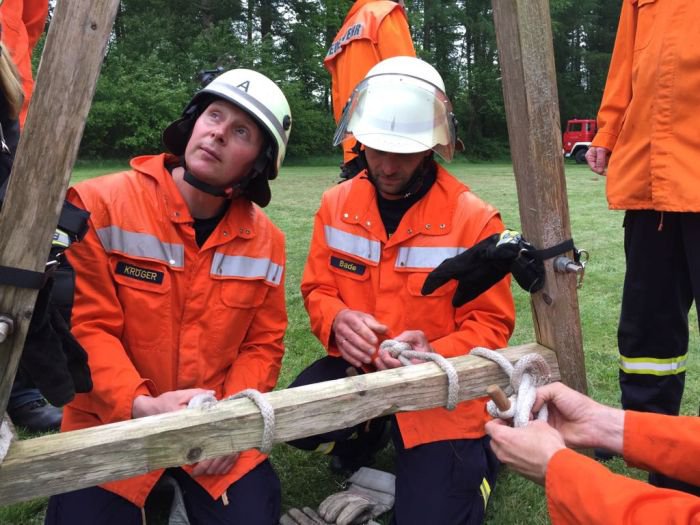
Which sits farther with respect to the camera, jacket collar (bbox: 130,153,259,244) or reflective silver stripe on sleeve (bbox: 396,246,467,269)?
reflective silver stripe on sleeve (bbox: 396,246,467,269)

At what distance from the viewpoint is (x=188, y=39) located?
3203cm

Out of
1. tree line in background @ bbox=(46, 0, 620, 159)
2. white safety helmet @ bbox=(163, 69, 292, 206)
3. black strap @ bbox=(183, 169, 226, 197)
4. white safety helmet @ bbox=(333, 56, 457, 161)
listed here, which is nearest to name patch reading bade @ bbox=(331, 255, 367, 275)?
white safety helmet @ bbox=(163, 69, 292, 206)

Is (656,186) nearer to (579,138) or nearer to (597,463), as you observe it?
(597,463)

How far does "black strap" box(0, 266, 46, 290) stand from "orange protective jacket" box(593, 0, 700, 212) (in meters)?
2.32

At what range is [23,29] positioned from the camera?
3.44 m

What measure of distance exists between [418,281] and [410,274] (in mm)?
48

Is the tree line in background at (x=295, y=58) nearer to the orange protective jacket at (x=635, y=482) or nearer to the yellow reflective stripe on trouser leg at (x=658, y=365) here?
the yellow reflective stripe on trouser leg at (x=658, y=365)

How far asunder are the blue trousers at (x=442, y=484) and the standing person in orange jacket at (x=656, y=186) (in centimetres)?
79

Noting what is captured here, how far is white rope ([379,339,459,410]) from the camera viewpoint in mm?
2057

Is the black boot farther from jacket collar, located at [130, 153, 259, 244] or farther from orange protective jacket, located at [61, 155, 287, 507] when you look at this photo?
jacket collar, located at [130, 153, 259, 244]

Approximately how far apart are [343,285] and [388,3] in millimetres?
2690

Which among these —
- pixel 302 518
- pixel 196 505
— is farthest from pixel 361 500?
pixel 196 505

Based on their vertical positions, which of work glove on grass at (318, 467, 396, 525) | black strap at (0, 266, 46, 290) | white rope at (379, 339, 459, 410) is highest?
black strap at (0, 266, 46, 290)

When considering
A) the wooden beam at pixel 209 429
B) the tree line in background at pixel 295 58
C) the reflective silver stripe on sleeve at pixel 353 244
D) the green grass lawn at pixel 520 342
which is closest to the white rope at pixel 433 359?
the wooden beam at pixel 209 429
